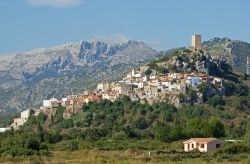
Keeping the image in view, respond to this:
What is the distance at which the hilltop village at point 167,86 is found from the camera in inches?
4641

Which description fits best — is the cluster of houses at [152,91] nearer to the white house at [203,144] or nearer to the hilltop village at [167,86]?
the hilltop village at [167,86]

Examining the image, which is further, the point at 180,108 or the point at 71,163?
the point at 180,108

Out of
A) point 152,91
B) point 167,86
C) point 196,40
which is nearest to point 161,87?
point 167,86

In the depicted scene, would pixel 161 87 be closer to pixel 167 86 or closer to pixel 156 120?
pixel 167 86

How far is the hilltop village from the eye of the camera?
117875mm

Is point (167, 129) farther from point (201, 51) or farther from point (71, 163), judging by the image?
Result: point (201, 51)

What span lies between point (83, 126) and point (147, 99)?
19051 millimetres

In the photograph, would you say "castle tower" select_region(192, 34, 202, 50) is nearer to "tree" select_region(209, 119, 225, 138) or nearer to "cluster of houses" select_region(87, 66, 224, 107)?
"cluster of houses" select_region(87, 66, 224, 107)

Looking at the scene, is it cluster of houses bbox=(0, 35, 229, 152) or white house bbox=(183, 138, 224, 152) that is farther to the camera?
cluster of houses bbox=(0, 35, 229, 152)

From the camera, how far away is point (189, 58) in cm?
13400

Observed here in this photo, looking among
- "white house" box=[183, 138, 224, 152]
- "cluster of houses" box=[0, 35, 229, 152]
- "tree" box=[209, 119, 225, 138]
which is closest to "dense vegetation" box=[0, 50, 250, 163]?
"tree" box=[209, 119, 225, 138]

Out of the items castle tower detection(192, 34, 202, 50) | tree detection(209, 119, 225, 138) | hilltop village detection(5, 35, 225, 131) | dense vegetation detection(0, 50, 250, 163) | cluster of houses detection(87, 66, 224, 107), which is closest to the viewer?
dense vegetation detection(0, 50, 250, 163)

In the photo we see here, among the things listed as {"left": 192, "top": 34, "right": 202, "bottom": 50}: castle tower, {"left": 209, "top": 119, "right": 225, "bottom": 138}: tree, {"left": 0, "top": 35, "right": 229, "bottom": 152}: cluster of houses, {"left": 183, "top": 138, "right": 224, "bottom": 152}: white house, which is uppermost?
{"left": 192, "top": 34, "right": 202, "bottom": 50}: castle tower

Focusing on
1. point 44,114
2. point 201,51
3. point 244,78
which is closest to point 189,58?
point 201,51
